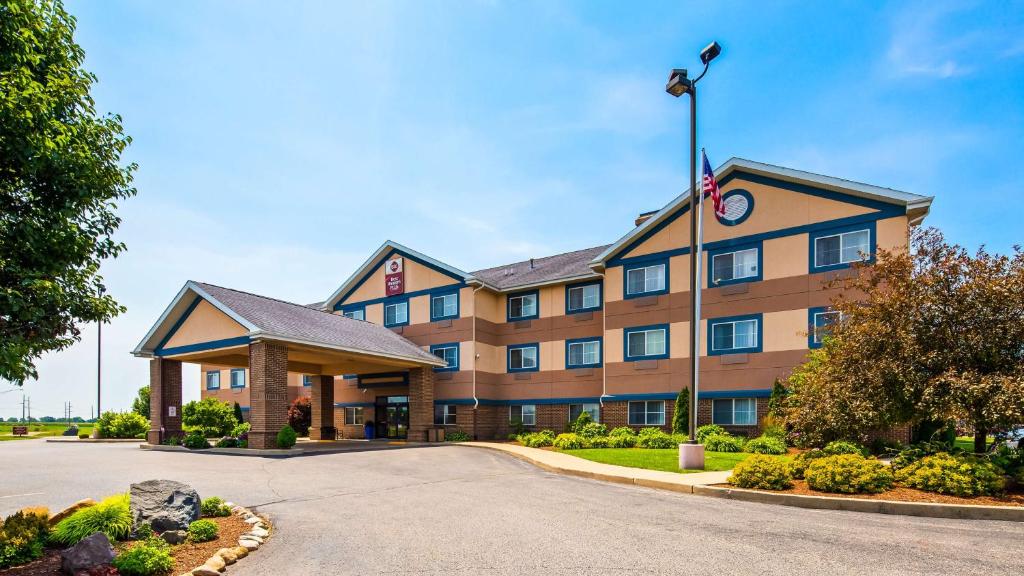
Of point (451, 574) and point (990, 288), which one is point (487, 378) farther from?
point (451, 574)

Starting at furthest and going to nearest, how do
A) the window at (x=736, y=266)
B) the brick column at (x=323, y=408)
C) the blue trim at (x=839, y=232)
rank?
the brick column at (x=323, y=408) < the window at (x=736, y=266) < the blue trim at (x=839, y=232)

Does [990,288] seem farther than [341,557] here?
Yes

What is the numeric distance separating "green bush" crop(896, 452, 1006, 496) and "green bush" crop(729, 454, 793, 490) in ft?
6.93

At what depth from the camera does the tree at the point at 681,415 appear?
79.7 ft

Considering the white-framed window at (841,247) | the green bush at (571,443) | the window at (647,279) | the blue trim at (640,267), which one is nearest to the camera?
the white-framed window at (841,247)

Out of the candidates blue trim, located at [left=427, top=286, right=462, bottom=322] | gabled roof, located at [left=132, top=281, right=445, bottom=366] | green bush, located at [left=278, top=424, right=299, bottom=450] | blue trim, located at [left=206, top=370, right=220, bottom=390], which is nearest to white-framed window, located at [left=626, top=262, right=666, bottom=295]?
blue trim, located at [left=427, top=286, right=462, bottom=322]

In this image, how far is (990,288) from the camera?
12211 mm

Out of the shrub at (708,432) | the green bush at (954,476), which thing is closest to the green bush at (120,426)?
the shrub at (708,432)

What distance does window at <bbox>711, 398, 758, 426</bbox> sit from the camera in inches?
939

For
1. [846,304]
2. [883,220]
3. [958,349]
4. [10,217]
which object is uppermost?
[883,220]

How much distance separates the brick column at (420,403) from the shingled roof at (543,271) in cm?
560

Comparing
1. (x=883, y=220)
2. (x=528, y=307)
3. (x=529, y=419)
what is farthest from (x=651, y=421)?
(x=883, y=220)

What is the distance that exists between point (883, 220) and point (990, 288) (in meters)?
10.6

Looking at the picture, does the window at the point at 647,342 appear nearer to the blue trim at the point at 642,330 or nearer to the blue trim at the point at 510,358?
the blue trim at the point at 642,330
